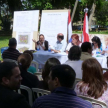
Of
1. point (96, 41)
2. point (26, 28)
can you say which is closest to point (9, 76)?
point (96, 41)

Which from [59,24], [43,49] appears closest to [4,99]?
[43,49]

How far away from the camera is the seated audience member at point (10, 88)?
1616 millimetres

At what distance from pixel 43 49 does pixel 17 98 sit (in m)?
5.38

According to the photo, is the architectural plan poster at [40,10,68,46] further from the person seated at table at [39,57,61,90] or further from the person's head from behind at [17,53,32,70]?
the person seated at table at [39,57,61,90]

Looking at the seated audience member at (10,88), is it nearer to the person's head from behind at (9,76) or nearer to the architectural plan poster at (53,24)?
the person's head from behind at (9,76)

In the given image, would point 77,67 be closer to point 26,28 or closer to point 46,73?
point 46,73

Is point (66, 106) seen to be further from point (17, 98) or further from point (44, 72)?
point (44, 72)

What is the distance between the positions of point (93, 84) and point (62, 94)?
0.81m

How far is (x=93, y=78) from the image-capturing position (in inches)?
93.2

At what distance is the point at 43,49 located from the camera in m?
6.97

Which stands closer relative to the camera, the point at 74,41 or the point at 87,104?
the point at 87,104

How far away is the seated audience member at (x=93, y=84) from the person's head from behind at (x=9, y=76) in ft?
2.83

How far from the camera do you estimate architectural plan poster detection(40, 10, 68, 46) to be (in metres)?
7.86

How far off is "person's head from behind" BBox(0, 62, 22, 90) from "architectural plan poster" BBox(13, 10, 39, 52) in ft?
20.1
